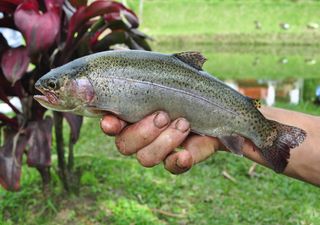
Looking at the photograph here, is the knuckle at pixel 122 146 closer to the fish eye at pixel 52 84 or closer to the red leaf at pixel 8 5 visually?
the fish eye at pixel 52 84

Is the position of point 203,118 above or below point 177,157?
above

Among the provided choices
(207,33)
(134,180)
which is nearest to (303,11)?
(207,33)

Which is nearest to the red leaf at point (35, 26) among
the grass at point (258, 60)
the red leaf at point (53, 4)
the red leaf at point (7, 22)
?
the red leaf at point (53, 4)

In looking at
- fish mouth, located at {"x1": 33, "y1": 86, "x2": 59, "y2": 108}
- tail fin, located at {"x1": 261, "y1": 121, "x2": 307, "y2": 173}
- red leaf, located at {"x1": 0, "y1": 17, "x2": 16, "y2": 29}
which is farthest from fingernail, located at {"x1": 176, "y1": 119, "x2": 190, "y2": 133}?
red leaf, located at {"x1": 0, "y1": 17, "x2": 16, "y2": 29}

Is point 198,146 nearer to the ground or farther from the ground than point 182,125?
nearer to the ground

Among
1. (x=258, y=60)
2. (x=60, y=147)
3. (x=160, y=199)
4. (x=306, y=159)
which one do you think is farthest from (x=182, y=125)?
(x=258, y=60)

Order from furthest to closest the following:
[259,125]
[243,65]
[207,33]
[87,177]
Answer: [207,33] < [243,65] < [87,177] < [259,125]

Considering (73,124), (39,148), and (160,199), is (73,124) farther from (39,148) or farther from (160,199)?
(160,199)

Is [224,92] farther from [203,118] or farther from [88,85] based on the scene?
[88,85]
